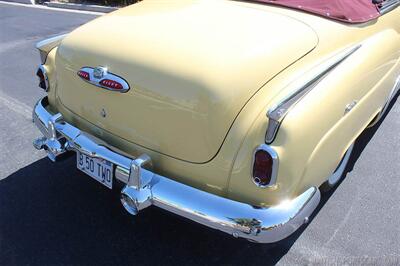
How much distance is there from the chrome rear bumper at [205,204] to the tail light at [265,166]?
132mm

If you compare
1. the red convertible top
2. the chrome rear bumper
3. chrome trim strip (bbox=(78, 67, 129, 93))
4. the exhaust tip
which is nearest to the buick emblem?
chrome trim strip (bbox=(78, 67, 129, 93))

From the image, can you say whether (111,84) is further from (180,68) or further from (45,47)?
(45,47)

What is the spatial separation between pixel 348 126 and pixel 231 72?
2.58 ft

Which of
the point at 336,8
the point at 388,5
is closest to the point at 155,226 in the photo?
the point at 336,8

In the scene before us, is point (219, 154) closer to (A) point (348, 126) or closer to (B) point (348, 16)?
(A) point (348, 126)

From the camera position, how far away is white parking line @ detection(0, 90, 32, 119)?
4.34 metres

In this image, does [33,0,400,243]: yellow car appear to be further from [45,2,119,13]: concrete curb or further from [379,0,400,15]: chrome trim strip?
[45,2,119,13]: concrete curb

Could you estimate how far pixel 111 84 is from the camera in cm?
227

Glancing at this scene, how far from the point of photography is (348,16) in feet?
9.27

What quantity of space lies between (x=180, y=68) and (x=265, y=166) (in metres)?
0.65

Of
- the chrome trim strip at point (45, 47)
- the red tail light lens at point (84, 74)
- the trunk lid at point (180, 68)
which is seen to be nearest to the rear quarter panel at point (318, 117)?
the trunk lid at point (180, 68)

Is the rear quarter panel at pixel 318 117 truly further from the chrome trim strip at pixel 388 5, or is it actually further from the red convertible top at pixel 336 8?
the chrome trim strip at pixel 388 5

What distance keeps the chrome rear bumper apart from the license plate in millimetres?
41

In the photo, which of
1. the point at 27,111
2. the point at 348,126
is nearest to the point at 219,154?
the point at 348,126
